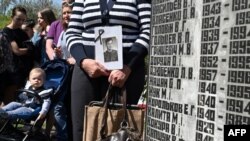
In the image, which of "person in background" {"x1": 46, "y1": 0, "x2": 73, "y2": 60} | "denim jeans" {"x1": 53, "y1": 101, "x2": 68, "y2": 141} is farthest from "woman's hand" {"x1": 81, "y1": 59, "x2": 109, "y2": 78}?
"person in background" {"x1": 46, "y1": 0, "x2": 73, "y2": 60}

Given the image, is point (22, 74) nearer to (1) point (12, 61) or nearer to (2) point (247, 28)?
(1) point (12, 61)

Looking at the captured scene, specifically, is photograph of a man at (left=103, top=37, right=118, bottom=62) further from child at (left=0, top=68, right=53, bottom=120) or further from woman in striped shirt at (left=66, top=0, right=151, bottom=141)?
child at (left=0, top=68, right=53, bottom=120)

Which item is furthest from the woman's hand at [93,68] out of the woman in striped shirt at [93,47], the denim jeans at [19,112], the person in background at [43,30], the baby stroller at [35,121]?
the person in background at [43,30]

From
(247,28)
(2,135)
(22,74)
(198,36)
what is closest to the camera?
(247,28)

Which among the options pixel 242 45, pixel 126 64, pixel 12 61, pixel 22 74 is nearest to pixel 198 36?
pixel 242 45

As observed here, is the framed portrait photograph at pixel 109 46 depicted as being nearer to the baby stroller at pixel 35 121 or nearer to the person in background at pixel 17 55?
the baby stroller at pixel 35 121

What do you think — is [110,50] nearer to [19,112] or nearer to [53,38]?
[19,112]

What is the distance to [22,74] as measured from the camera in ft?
26.3

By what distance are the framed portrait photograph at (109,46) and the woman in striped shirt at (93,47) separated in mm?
41

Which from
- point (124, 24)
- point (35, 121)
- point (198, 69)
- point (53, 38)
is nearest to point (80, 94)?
point (124, 24)

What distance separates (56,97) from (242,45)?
430cm

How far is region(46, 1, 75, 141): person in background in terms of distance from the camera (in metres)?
6.49

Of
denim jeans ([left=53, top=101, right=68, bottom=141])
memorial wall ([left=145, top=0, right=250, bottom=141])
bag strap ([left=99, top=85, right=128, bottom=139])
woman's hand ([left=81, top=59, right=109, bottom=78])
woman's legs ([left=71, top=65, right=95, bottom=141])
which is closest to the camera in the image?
memorial wall ([left=145, top=0, right=250, bottom=141])

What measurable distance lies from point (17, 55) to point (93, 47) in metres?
4.32
